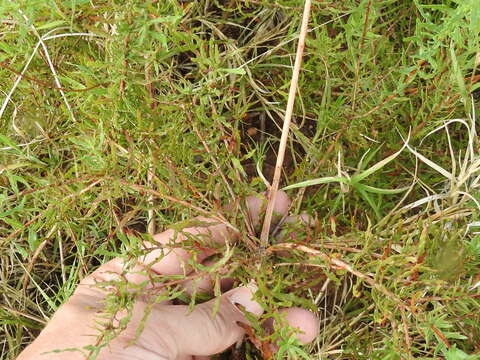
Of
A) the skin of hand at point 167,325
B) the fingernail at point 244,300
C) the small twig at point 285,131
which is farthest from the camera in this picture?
the fingernail at point 244,300

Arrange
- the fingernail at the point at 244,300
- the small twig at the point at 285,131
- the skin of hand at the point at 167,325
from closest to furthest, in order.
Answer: the small twig at the point at 285,131 → the skin of hand at the point at 167,325 → the fingernail at the point at 244,300

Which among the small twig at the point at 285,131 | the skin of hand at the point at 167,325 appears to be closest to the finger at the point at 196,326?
the skin of hand at the point at 167,325

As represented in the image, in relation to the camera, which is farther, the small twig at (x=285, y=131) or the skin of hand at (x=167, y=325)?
the skin of hand at (x=167, y=325)

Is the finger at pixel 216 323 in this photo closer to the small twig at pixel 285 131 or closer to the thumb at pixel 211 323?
the thumb at pixel 211 323

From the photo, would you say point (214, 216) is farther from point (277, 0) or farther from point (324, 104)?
point (277, 0)

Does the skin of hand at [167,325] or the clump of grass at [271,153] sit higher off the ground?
the clump of grass at [271,153]

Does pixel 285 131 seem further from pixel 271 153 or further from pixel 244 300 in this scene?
pixel 271 153
